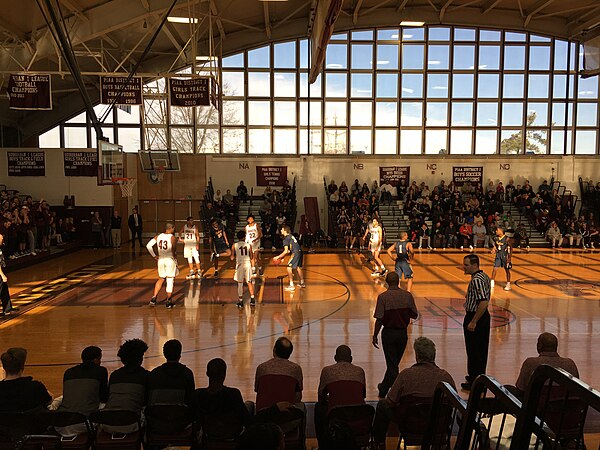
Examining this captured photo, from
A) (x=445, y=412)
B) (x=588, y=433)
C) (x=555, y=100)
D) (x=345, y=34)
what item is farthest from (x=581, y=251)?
(x=445, y=412)

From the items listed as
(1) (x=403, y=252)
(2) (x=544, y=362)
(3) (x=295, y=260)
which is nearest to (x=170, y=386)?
(2) (x=544, y=362)

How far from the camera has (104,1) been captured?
16.8 metres

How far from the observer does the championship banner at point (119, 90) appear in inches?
649

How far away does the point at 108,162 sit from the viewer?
18203 millimetres

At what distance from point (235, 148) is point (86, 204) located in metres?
7.73

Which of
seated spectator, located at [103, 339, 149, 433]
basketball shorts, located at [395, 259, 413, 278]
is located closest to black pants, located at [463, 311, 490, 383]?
seated spectator, located at [103, 339, 149, 433]

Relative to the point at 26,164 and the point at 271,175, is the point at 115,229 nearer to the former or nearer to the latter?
the point at 26,164

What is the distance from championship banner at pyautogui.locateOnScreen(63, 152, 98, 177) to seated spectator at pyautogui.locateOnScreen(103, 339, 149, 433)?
2152 cm

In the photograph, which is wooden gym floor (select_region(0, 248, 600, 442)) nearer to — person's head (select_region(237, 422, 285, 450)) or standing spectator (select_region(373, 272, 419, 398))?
standing spectator (select_region(373, 272, 419, 398))

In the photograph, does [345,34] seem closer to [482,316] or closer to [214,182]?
[214,182]

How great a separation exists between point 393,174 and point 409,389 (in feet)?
78.7

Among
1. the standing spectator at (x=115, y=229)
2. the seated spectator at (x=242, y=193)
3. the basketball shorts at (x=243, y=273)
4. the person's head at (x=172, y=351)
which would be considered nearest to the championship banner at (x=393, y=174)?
the seated spectator at (x=242, y=193)

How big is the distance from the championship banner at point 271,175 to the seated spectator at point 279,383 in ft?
75.1

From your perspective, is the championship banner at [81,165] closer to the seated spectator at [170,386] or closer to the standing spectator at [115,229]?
the standing spectator at [115,229]
